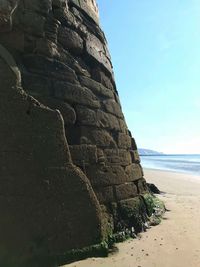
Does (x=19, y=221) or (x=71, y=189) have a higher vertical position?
(x=71, y=189)

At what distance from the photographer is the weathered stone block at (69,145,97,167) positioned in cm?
571

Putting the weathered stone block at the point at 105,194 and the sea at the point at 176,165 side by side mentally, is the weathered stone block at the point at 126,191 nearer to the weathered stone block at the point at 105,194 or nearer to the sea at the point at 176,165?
the weathered stone block at the point at 105,194

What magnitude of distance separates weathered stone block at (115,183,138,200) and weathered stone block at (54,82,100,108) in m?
1.30

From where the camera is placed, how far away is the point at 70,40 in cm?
652

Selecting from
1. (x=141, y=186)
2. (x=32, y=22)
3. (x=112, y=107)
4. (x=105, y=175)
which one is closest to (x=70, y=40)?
(x=32, y=22)

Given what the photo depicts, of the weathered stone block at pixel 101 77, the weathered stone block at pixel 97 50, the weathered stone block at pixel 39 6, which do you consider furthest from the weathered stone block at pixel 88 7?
the weathered stone block at pixel 101 77

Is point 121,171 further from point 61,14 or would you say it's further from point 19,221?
point 61,14

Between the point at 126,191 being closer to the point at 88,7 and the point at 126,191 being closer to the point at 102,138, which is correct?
the point at 102,138

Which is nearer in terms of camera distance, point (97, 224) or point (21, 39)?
point (97, 224)

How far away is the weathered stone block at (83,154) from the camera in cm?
571

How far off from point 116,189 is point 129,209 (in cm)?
42

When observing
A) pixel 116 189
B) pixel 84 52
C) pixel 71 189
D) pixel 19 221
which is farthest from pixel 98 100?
pixel 19 221

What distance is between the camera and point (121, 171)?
662 centimetres

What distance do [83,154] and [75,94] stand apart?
895 millimetres
